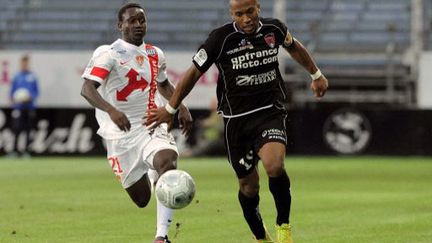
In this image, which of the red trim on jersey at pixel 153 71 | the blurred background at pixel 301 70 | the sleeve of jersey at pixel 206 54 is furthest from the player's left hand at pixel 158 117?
the blurred background at pixel 301 70

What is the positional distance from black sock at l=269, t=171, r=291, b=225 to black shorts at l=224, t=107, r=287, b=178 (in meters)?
0.33

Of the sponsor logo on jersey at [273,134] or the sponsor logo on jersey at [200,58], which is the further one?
the sponsor logo on jersey at [273,134]

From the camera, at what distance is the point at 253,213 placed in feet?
29.9

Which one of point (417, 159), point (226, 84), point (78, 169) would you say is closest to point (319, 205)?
point (226, 84)

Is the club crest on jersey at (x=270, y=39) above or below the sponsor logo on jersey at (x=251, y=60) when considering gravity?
above

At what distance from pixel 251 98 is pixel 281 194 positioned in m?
0.82

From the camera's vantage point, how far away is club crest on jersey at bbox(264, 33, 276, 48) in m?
8.88

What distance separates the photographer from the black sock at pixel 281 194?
8.71 metres

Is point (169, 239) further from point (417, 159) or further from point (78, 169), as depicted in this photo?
point (417, 159)

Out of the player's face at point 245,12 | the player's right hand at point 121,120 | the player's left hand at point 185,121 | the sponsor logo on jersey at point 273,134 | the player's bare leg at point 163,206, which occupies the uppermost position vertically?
the player's face at point 245,12

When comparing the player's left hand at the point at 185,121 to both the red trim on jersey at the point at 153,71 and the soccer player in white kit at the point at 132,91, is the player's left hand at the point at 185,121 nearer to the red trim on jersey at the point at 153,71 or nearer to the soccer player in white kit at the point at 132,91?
the soccer player in white kit at the point at 132,91

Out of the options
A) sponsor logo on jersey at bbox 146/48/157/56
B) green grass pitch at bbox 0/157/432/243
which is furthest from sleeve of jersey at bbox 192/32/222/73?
green grass pitch at bbox 0/157/432/243

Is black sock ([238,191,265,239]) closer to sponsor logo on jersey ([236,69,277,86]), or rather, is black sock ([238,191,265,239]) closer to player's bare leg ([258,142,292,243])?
player's bare leg ([258,142,292,243])

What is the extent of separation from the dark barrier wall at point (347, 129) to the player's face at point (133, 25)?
48.3 feet
